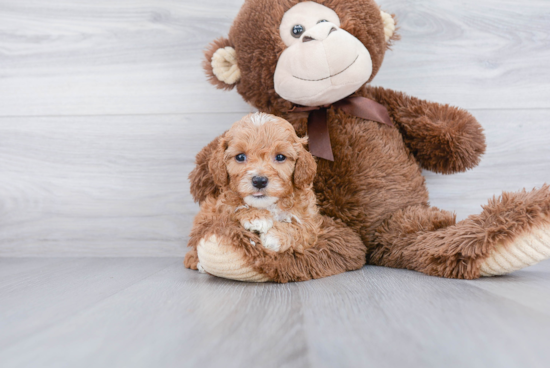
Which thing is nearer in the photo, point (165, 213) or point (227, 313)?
point (227, 313)

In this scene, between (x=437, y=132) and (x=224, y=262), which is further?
(x=437, y=132)

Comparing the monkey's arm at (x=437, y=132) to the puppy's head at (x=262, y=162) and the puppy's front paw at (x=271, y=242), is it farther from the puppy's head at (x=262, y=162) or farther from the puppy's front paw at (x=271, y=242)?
the puppy's front paw at (x=271, y=242)

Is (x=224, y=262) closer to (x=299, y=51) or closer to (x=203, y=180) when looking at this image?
(x=203, y=180)

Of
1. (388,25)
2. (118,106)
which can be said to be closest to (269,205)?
(388,25)

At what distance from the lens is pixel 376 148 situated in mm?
1029

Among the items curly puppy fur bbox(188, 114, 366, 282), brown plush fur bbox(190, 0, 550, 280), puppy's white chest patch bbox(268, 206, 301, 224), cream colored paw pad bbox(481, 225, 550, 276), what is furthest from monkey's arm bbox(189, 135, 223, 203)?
cream colored paw pad bbox(481, 225, 550, 276)

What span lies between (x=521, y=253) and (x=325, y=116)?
0.52m

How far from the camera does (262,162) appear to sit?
810 mm

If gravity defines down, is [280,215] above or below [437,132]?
below

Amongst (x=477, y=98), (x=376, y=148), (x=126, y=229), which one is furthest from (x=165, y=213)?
(x=477, y=98)

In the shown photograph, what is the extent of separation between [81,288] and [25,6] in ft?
3.30

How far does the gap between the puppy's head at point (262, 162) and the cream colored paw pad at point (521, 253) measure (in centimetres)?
40

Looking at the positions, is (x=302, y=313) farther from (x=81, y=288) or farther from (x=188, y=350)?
(x=81, y=288)

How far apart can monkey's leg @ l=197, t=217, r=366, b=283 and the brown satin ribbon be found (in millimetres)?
181
